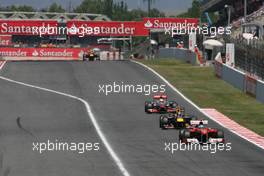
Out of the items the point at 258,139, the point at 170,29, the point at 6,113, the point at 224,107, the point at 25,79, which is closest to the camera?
the point at 258,139

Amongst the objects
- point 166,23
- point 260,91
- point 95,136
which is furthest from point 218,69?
point 166,23

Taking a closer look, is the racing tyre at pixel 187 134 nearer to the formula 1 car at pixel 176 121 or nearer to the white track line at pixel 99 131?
the white track line at pixel 99 131

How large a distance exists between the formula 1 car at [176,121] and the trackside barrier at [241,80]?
11.7 meters

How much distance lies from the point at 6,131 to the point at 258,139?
30.7 ft

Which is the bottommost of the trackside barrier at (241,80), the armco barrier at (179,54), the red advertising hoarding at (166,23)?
the armco barrier at (179,54)

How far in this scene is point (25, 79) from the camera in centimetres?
5228

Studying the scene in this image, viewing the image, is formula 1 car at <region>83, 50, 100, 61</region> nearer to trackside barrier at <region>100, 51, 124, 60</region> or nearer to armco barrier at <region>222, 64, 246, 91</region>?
trackside barrier at <region>100, 51, 124, 60</region>

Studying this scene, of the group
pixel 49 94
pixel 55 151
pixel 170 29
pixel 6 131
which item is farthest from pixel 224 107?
pixel 170 29

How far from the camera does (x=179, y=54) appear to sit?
244 feet

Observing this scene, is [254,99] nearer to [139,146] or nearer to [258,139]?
[258,139]

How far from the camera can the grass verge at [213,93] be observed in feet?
122

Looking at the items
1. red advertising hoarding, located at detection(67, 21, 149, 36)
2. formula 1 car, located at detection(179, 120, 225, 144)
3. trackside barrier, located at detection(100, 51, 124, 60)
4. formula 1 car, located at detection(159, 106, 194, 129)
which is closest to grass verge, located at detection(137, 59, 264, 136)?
formula 1 car, located at detection(159, 106, 194, 129)

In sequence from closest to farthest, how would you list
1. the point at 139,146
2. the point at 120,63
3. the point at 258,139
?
the point at 139,146 → the point at 258,139 → the point at 120,63

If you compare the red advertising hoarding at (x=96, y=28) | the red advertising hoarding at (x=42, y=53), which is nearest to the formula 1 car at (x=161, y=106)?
the red advertising hoarding at (x=42, y=53)
